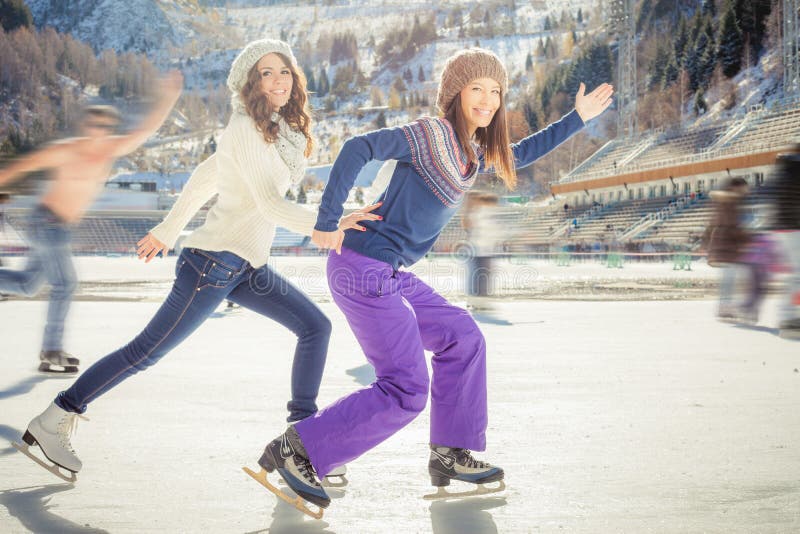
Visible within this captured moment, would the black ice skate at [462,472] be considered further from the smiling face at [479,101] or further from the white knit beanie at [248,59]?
the white knit beanie at [248,59]

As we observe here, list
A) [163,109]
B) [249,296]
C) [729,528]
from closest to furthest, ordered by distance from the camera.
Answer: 1. [729,528]
2. [249,296]
3. [163,109]

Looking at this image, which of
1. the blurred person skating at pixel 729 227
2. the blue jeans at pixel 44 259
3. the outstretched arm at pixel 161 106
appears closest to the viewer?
the outstretched arm at pixel 161 106

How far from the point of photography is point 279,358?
464cm

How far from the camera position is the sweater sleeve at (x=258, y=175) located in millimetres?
2129

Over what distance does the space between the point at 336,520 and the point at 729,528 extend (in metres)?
0.90

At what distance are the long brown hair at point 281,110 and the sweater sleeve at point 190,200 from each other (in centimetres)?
25

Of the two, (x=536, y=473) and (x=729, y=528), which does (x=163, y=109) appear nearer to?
(x=536, y=473)

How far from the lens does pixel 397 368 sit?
1.97 m

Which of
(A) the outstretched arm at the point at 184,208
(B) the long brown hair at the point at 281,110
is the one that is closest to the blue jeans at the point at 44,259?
(A) the outstretched arm at the point at 184,208

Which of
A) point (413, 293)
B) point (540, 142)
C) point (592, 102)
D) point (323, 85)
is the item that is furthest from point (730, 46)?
point (323, 85)

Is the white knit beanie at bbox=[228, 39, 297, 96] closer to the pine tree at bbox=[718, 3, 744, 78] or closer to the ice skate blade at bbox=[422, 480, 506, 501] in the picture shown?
the ice skate blade at bbox=[422, 480, 506, 501]

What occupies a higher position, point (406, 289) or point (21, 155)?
point (21, 155)

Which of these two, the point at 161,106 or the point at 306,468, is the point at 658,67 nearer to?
the point at 161,106

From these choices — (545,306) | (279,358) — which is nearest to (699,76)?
(545,306)
